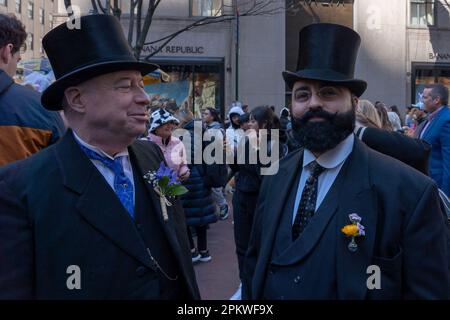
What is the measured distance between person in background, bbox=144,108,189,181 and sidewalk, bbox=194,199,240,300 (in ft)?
4.35

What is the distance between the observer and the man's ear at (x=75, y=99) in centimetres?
253

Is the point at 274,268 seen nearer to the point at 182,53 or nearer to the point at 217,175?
the point at 217,175

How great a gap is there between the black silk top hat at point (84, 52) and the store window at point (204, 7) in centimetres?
1877

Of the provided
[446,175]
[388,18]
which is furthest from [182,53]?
[446,175]

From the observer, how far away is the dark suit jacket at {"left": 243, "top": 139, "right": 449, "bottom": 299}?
7.66ft

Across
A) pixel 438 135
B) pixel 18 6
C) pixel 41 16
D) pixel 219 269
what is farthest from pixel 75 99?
pixel 41 16

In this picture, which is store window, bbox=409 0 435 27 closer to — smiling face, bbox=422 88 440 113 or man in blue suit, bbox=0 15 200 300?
smiling face, bbox=422 88 440 113

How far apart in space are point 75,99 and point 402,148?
Answer: 228 cm

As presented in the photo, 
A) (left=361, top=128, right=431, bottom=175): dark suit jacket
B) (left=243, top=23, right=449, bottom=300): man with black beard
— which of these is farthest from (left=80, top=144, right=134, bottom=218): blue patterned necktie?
(left=361, top=128, right=431, bottom=175): dark suit jacket

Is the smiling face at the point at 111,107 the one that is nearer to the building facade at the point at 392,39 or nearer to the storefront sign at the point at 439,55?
the building facade at the point at 392,39

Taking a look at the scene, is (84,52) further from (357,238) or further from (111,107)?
(357,238)

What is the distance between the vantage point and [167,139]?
7207 mm

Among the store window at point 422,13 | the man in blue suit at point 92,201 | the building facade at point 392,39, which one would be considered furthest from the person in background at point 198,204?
the store window at point 422,13

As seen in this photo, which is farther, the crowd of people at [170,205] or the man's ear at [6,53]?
the man's ear at [6,53]
